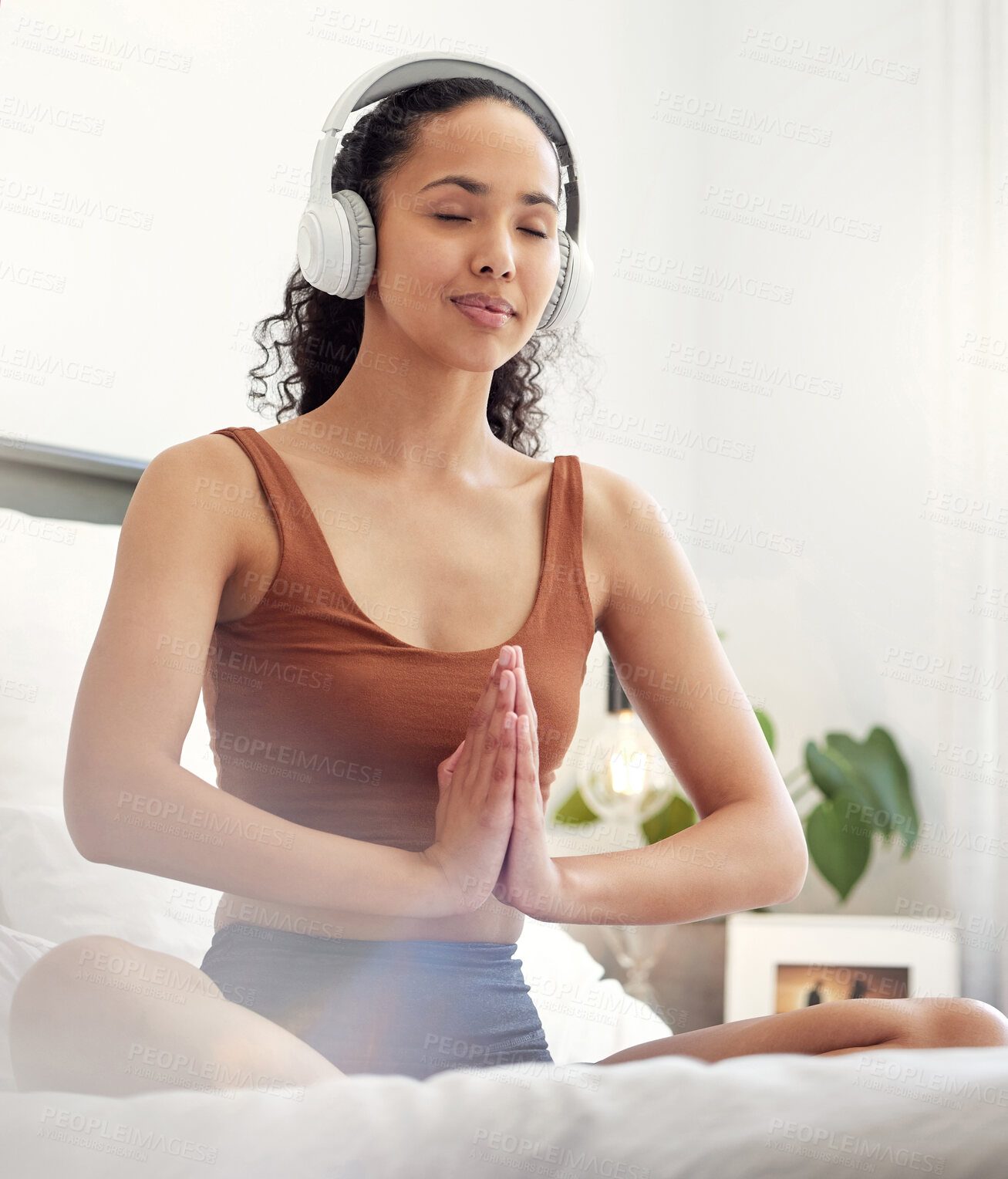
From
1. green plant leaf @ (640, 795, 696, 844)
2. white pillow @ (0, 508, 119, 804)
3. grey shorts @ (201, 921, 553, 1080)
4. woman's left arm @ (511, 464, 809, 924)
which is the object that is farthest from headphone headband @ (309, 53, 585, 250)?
green plant leaf @ (640, 795, 696, 844)

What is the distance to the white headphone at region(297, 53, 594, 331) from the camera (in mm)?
1026

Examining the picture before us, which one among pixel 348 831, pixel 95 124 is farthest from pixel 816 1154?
pixel 95 124

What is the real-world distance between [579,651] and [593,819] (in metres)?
1.62

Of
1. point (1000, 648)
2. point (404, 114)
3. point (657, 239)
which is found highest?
point (657, 239)

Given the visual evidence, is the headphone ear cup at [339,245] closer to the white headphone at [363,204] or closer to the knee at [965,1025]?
the white headphone at [363,204]

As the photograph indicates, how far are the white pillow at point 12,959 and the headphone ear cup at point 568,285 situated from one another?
2.76 ft

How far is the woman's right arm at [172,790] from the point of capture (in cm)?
80

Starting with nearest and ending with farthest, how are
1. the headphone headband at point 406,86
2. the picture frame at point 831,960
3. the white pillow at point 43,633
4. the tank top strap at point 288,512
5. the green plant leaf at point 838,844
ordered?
the tank top strap at point 288,512
the headphone headband at point 406,86
the white pillow at point 43,633
the picture frame at point 831,960
the green plant leaf at point 838,844

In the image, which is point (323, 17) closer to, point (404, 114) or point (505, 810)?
point (404, 114)

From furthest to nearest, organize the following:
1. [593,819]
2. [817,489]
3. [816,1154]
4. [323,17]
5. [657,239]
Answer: [657,239] → [817,489] → [593,819] → [323,17] → [816,1154]

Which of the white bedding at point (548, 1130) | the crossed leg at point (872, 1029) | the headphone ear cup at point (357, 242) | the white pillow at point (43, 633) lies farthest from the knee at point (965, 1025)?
the white pillow at point (43, 633)

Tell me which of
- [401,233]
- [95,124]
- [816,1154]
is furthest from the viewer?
[95,124]

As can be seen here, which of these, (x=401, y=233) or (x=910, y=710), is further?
(x=910, y=710)

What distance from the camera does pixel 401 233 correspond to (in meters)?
1.02
